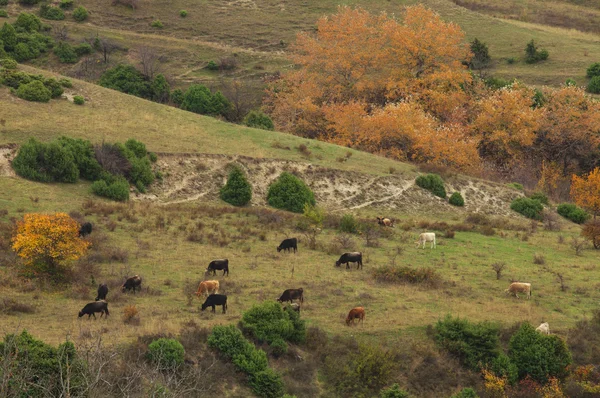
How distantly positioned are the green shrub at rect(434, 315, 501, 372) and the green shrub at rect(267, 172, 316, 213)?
19758mm

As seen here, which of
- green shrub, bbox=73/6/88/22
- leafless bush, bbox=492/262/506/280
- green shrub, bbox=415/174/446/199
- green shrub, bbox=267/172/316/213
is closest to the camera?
leafless bush, bbox=492/262/506/280

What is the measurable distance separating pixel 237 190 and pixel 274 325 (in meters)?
21.0

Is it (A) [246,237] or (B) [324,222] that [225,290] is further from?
(B) [324,222]

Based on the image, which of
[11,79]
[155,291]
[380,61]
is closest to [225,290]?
[155,291]

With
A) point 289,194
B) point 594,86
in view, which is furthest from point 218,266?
point 594,86

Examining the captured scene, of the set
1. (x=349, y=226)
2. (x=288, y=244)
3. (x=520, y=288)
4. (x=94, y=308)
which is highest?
(x=94, y=308)

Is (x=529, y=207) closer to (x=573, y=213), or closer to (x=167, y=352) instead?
(x=573, y=213)

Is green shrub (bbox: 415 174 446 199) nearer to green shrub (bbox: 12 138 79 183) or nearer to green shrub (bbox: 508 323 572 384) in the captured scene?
green shrub (bbox: 12 138 79 183)

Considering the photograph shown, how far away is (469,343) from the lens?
2547 centimetres

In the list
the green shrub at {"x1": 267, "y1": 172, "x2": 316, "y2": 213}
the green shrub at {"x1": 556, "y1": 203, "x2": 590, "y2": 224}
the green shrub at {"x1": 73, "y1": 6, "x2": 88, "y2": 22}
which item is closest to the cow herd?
the green shrub at {"x1": 267, "y1": 172, "x2": 316, "y2": 213}

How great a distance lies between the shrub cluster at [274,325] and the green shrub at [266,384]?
187 centimetres

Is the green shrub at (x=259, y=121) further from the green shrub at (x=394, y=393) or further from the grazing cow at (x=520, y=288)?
the green shrub at (x=394, y=393)

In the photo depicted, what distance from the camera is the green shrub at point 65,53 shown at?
8100 cm

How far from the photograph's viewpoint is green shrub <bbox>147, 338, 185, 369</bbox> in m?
21.3
